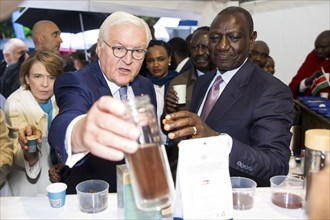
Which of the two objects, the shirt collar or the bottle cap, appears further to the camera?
the shirt collar

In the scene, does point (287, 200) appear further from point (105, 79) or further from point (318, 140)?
point (105, 79)

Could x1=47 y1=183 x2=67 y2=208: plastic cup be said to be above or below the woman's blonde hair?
below

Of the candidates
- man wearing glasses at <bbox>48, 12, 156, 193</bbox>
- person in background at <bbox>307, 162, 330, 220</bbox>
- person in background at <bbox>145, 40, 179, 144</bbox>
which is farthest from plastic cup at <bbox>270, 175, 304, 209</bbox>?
person in background at <bbox>145, 40, 179, 144</bbox>

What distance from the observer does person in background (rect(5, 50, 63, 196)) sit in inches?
81.6

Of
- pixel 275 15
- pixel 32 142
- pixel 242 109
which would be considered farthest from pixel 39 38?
pixel 275 15

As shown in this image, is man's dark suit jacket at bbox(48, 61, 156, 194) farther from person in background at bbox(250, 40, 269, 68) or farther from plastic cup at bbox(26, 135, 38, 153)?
person in background at bbox(250, 40, 269, 68)

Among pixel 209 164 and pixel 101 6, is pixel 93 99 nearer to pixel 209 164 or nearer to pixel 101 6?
pixel 209 164

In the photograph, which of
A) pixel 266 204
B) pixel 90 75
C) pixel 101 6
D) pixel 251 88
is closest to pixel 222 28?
pixel 251 88

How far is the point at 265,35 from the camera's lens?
6191 millimetres

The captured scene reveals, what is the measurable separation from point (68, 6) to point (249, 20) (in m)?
3.26

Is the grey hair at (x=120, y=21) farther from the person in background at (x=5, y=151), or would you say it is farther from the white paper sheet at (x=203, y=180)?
the white paper sheet at (x=203, y=180)

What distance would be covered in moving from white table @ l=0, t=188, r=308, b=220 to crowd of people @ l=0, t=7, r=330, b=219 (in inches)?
6.6

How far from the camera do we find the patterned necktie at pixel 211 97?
74.5 inches

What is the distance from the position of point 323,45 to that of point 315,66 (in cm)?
36
